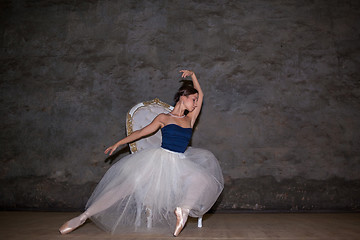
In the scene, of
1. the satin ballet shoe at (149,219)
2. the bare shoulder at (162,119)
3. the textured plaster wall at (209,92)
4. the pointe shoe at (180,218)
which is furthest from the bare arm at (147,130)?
the textured plaster wall at (209,92)

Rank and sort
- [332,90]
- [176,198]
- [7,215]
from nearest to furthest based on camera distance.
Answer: [176,198]
[7,215]
[332,90]

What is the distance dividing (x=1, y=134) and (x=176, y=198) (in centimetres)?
286

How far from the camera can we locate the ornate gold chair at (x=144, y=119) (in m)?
3.04

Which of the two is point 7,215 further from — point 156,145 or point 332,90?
point 332,90

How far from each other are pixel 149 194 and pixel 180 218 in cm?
34

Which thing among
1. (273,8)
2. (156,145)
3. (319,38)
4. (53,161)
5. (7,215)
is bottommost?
(7,215)

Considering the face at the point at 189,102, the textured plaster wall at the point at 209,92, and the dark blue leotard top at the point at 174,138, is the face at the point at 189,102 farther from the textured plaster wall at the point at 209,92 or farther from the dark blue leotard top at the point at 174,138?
the textured plaster wall at the point at 209,92

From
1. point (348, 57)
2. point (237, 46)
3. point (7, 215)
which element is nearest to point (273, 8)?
point (237, 46)

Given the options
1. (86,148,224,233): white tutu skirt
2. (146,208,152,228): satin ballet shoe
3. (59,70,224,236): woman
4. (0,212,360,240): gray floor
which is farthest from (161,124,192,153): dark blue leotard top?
(0,212,360,240): gray floor

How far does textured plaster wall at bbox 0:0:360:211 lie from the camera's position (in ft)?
12.3

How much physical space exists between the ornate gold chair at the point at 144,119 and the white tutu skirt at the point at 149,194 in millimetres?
315

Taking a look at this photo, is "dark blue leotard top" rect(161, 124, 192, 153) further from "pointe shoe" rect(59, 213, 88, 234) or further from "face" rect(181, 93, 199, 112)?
"pointe shoe" rect(59, 213, 88, 234)

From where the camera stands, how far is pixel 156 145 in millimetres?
3105

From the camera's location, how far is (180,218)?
7.98ft
